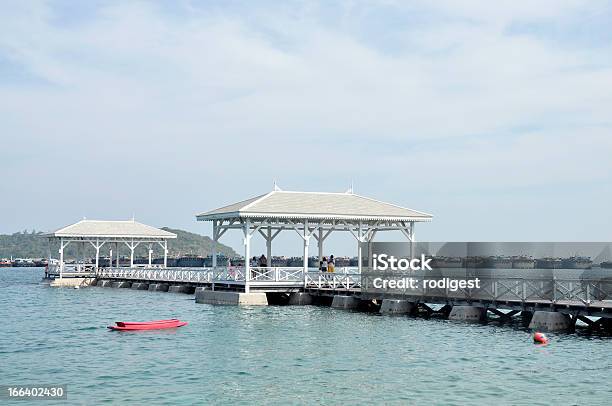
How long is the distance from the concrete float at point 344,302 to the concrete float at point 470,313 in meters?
6.41

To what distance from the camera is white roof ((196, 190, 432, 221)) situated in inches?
1581

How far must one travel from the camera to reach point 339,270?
44.6m

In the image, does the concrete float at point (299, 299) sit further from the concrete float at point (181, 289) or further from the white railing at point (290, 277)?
the concrete float at point (181, 289)

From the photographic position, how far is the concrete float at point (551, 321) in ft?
96.6

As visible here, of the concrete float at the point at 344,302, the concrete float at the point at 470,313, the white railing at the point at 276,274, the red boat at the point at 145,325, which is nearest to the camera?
the red boat at the point at 145,325

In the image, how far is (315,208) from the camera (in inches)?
1631

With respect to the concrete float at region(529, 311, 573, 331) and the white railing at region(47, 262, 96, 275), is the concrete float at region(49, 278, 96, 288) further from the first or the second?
the concrete float at region(529, 311, 573, 331)

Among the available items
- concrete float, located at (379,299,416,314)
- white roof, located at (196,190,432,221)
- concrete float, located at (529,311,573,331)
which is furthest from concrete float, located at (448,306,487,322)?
white roof, located at (196,190,432,221)

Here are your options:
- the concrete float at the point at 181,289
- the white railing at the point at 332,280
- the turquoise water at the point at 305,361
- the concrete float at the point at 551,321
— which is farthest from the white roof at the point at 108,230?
the concrete float at the point at 551,321

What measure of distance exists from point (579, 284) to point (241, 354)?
13225 millimetres

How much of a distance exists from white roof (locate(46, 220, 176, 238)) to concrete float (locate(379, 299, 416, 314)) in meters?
32.8

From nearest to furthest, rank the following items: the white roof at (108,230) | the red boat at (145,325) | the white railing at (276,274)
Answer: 1. the red boat at (145,325)
2. the white railing at (276,274)
3. the white roof at (108,230)

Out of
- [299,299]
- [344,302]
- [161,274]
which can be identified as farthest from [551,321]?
[161,274]

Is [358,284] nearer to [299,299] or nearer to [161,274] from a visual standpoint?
[299,299]
